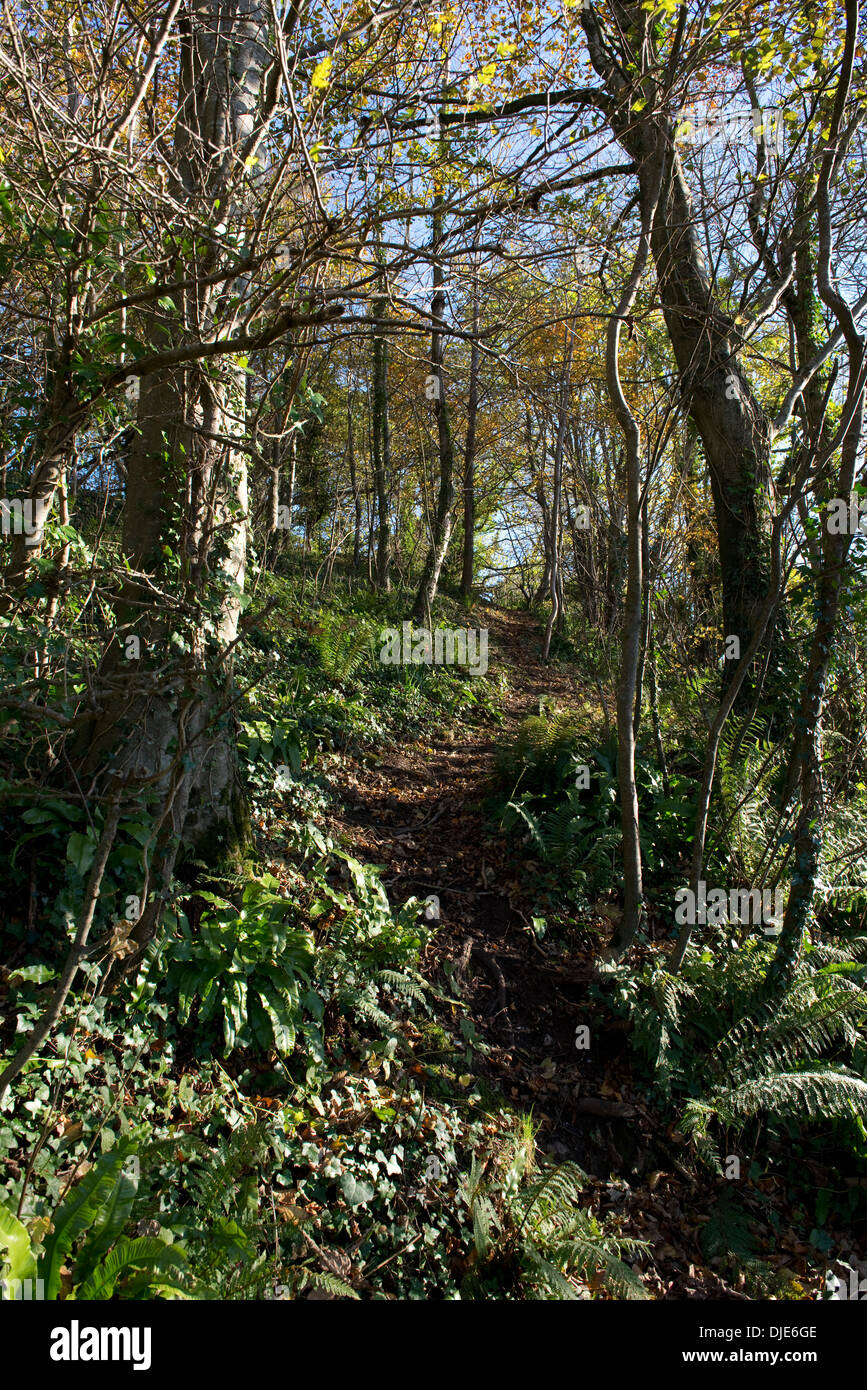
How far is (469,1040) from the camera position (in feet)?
14.0

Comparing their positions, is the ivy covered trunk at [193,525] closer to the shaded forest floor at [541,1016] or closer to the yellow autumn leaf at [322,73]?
the yellow autumn leaf at [322,73]

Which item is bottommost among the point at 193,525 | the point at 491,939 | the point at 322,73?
the point at 491,939

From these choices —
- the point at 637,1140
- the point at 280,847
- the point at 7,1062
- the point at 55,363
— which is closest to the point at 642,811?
the point at 637,1140

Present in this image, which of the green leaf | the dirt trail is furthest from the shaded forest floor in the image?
the green leaf

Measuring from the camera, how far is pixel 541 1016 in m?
4.70

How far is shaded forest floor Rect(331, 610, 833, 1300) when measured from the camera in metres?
3.66

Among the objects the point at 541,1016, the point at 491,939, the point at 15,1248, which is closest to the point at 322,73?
the point at 15,1248

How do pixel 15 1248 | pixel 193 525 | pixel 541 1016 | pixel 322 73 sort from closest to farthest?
pixel 15 1248, pixel 322 73, pixel 193 525, pixel 541 1016

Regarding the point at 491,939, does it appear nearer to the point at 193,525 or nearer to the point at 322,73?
the point at 193,525

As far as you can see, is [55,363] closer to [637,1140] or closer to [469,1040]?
[469,1040]

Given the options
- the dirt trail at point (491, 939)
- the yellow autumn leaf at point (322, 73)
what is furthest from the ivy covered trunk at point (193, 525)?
the dirt trail at point (491, 939)

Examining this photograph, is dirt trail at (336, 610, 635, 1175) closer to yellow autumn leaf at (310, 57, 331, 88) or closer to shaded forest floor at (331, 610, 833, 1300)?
shaded forest floor at (331, 610, 833, 1300)

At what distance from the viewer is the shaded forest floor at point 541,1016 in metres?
3.66
